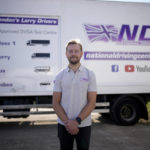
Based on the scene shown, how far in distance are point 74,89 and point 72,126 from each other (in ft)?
1.33

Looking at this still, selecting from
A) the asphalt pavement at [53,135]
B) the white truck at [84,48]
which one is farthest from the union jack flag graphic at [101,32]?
the asphalt pavement at [53,135]

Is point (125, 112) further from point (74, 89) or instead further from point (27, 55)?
point (74, 89)

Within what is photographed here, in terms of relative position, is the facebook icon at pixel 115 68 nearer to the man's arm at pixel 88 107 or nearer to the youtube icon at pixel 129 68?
the youtube icon at pixel 129 68

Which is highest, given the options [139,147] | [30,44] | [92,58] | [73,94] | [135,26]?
[135,26]

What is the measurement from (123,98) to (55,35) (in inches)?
104

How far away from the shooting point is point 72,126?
216cm

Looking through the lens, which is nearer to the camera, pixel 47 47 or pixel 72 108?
pixel 72 108

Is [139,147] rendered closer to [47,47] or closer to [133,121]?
[133,121]

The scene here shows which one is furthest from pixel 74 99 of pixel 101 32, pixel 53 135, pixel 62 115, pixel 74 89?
pixel 101 32

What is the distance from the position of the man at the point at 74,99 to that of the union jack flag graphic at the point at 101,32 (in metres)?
3.26

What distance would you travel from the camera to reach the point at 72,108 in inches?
89.0

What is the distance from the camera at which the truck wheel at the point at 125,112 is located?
19.0 feet

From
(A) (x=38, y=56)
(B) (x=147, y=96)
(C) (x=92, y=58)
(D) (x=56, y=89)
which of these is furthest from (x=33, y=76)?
(B) (x=147, y=96)

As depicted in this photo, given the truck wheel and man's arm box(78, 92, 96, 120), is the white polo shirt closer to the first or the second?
man's arm box(78, 92, 96, 120)
